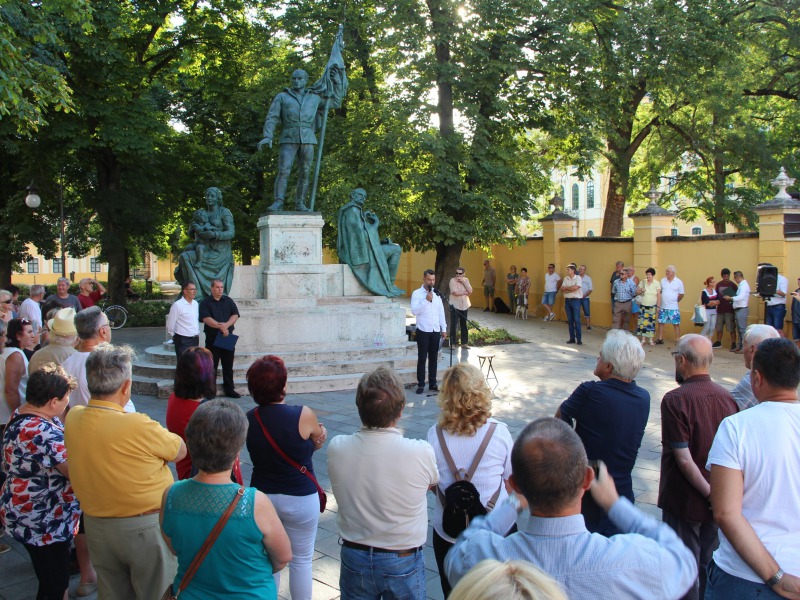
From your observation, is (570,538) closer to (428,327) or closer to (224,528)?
(224,528)

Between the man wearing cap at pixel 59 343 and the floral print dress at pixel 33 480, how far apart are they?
1154mm

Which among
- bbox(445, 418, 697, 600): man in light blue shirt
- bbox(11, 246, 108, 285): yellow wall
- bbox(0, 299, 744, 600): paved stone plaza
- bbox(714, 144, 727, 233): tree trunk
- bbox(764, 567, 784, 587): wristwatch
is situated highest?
bbox(714, 144, 727, 233): tree trunk

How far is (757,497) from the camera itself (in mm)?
2697

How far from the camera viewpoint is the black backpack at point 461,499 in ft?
9.88

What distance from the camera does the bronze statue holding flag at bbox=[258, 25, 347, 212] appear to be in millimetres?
11984

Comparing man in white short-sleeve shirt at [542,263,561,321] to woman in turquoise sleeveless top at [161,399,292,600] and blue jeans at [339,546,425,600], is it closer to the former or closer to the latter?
blue jeans at [339,546,425,600]

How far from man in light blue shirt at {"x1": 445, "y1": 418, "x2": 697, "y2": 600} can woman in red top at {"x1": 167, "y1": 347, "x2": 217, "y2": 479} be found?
7.08 ft

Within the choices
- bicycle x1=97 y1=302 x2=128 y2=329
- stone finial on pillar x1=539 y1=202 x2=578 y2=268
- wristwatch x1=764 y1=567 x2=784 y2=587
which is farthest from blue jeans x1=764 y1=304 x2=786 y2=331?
bicycle x1=97 y1=302 x2=128 y2=329

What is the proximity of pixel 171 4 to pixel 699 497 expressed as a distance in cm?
1956

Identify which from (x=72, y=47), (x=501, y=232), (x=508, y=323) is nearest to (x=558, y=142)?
(x=501, y=232)

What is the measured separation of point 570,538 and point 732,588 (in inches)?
47.4

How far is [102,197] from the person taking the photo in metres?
19.6

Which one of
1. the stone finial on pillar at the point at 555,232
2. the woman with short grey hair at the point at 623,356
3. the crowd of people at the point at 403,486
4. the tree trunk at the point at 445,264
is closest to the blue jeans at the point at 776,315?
the tree trunk at the point at 445,264

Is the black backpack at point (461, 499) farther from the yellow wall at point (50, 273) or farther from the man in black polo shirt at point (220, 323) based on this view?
the yellow wall at point (50, 273)
